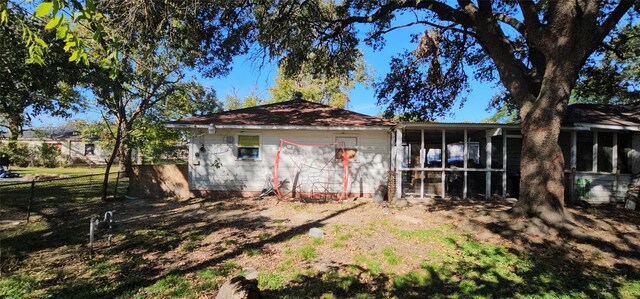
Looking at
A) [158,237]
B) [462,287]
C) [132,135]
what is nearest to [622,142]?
[462,287]

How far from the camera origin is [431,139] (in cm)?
1641

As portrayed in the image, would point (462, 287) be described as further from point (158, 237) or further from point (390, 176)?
point (390, 176)

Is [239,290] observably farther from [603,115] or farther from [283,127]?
[603,115]

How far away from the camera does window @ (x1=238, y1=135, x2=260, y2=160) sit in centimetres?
1177

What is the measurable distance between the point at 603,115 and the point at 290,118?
36.8 ft

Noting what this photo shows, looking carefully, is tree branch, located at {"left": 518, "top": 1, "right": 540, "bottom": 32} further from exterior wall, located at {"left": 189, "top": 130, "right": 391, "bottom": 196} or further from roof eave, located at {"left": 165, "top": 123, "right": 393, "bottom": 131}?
exterior wall, located at {"left": 189, "top": 130, "right": 391, "bottom": 196}

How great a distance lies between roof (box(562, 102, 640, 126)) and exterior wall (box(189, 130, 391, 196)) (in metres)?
6.36

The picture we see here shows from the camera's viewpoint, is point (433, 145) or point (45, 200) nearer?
point (45, 200)

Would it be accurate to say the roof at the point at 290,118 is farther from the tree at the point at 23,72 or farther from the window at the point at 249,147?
the tree at the point at 23,72

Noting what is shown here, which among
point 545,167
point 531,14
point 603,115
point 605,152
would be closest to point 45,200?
point 545,167

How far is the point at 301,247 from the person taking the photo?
19.5ft

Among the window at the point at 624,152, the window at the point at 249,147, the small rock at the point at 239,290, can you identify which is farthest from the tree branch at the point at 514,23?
the small rock at the point at 239,290

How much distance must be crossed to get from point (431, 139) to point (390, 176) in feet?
20.1

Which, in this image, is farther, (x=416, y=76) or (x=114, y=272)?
(x=416, y=76)
